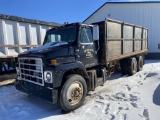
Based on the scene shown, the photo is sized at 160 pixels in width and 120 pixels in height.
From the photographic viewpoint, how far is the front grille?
14.1 ft

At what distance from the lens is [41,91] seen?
435 centimetres

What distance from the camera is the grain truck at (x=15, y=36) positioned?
279 inches

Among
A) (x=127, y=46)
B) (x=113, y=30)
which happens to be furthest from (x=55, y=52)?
(x=127, y=46)

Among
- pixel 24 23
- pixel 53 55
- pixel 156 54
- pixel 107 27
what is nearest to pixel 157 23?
pixel 156 54

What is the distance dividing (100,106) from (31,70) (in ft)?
7.45

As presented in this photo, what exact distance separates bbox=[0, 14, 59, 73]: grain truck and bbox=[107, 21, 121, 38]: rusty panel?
403cm

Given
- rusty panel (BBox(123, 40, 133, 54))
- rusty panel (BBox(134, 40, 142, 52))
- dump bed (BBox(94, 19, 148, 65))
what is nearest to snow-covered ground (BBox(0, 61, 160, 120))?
dump bed (BBox(94, 19, 148, 65))

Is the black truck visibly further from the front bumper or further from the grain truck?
the grain truck

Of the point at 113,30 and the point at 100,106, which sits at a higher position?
the point at 113,30

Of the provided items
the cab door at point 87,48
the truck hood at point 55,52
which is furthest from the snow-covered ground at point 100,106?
the truck hood at point 55,52

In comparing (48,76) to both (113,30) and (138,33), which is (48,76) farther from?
(138,33)

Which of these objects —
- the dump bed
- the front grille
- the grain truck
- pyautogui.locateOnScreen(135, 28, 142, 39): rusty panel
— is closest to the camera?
the front grille

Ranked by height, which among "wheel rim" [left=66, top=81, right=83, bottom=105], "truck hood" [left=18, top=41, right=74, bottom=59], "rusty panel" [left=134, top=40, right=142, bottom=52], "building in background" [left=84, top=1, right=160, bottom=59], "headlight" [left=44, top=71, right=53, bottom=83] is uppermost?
"building in background" [left=84, top=1, right=160, bottom=59]

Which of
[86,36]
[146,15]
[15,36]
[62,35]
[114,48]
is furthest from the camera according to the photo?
[146,15]
